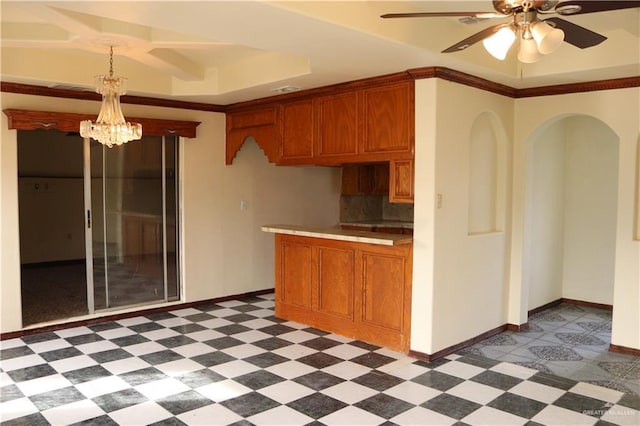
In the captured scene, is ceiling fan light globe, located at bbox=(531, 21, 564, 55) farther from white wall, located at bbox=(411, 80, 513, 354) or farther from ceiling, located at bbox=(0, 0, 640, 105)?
white wall, located at bbox=(411, 80, 513, 354)

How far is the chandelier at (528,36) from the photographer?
2.41 meters

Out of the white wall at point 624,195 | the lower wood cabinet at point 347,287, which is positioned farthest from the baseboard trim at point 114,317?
the white wall at point 624,195

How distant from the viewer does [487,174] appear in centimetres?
498

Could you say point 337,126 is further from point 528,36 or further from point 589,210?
point 589,210

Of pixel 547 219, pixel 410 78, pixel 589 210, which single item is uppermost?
pixel 410 78

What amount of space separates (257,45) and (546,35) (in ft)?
6.14

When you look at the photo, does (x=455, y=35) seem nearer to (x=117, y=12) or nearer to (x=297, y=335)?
(x=117, y=12)

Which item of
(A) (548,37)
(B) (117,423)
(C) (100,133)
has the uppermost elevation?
(A) (548,37)

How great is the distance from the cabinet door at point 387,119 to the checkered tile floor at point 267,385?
1766mm

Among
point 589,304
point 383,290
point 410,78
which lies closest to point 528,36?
point 410,78

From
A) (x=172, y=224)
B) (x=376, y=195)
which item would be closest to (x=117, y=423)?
(x=172, y=224)

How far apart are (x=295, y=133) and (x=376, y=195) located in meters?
2.46

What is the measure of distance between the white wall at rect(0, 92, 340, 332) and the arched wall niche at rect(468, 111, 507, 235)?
2.69 m

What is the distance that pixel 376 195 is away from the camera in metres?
7.44
